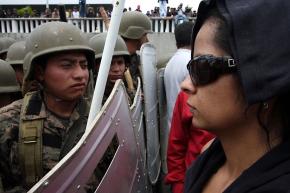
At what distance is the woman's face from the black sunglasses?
13 mm

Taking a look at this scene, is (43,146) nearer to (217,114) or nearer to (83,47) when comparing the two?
(83,47)

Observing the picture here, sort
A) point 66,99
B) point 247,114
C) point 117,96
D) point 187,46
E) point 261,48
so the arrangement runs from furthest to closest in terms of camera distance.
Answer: point 187,46 → point 66,99 → point 117,96 → point 247,114 → point 261,48

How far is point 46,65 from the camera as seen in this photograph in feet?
7.51

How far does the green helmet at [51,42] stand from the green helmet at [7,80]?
2.94 feet

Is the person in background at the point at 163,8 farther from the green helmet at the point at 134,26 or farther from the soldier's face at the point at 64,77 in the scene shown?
the soldier's face at the point at 64,77

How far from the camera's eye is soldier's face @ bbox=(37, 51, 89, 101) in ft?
7.25

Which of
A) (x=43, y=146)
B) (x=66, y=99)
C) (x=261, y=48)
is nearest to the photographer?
(x=261, y=48)

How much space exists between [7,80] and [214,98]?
254 cm

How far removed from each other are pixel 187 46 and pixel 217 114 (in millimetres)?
2462

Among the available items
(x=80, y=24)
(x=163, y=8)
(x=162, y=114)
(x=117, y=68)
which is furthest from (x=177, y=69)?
(x=163, y=8)

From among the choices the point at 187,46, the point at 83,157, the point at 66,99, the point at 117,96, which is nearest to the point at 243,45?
the point at 83,157

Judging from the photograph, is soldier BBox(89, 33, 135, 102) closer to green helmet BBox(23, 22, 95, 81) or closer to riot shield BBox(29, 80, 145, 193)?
green helmet BBox(23, 22, 95, 81)

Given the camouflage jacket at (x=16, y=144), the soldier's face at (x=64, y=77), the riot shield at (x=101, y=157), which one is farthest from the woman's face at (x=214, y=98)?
the soldier's face at (x=64, y=77)

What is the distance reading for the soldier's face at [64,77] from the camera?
2.21 m
